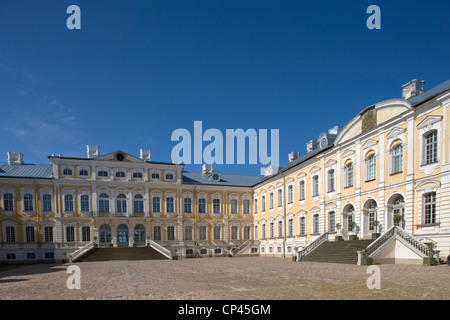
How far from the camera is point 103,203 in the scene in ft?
117

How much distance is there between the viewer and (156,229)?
3734 cm

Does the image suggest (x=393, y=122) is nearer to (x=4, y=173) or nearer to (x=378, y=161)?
(x=378, y=161)

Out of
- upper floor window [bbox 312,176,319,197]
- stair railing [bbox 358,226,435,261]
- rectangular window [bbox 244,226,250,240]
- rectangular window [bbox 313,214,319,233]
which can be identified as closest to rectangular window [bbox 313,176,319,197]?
upper floor window [bbox 312,176,319,197]

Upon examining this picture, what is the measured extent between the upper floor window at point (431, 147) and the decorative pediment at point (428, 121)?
1.59 ft

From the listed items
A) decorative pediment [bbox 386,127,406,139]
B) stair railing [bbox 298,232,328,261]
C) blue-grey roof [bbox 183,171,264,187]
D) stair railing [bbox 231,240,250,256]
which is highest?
decorative pediment [bbox 386,127,406,139]

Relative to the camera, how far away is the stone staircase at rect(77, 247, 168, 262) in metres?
29.9

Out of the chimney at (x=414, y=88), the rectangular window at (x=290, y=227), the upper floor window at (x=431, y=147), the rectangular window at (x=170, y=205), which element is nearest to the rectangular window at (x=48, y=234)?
the rectangular window at (x=170, y=205)

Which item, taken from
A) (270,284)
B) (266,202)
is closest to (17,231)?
(266,202)

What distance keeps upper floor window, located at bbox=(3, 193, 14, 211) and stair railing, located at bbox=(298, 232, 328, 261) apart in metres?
28.9

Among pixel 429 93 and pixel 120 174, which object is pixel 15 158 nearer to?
pixel 120 174

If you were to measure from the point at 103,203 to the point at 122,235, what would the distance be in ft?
13.6

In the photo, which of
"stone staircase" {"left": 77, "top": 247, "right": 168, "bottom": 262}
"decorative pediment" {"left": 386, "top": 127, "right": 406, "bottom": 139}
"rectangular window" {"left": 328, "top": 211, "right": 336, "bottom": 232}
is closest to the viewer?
"decorative pediment" {"left": 386, "top": 127, "right": 406, "bottom": 139}

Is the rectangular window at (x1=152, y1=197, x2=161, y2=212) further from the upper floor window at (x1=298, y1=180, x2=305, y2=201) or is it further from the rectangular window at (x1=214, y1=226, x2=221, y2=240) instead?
the upper floor window at (x1=298, y1=180, x2=305, y2=201)

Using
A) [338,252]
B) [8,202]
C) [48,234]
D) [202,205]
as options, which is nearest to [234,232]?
[202,205]
